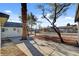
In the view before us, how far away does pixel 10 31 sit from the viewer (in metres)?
2.26

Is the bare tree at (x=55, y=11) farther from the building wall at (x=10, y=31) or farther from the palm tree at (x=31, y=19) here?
the building wall at (x=10, y=31)

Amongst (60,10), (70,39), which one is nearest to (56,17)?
(60,10)

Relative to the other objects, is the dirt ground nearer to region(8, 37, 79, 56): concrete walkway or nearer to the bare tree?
region(8, 37, 79, 56): concrete walkway

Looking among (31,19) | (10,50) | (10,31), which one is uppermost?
(31,19)

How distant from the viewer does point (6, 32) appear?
2256 millimetres

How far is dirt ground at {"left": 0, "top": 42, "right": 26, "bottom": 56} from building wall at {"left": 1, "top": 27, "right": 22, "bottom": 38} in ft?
0.35

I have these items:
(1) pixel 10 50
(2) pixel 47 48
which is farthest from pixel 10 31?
(2) pixel 47 48

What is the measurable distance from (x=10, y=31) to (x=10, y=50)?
0.20 meters

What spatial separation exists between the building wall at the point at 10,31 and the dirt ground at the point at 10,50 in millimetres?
108

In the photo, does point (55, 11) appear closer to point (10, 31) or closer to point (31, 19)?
point (31, 19)

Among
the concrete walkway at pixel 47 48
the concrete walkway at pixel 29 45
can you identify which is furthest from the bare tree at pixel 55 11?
the concrete walkway at pixel 29 45

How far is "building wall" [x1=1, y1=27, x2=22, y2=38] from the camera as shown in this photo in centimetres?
225

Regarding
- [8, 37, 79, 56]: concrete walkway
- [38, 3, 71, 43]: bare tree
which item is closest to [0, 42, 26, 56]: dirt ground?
[8, 37, 79, 56]: concrete walkway

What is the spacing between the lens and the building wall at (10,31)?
2.25 metres
